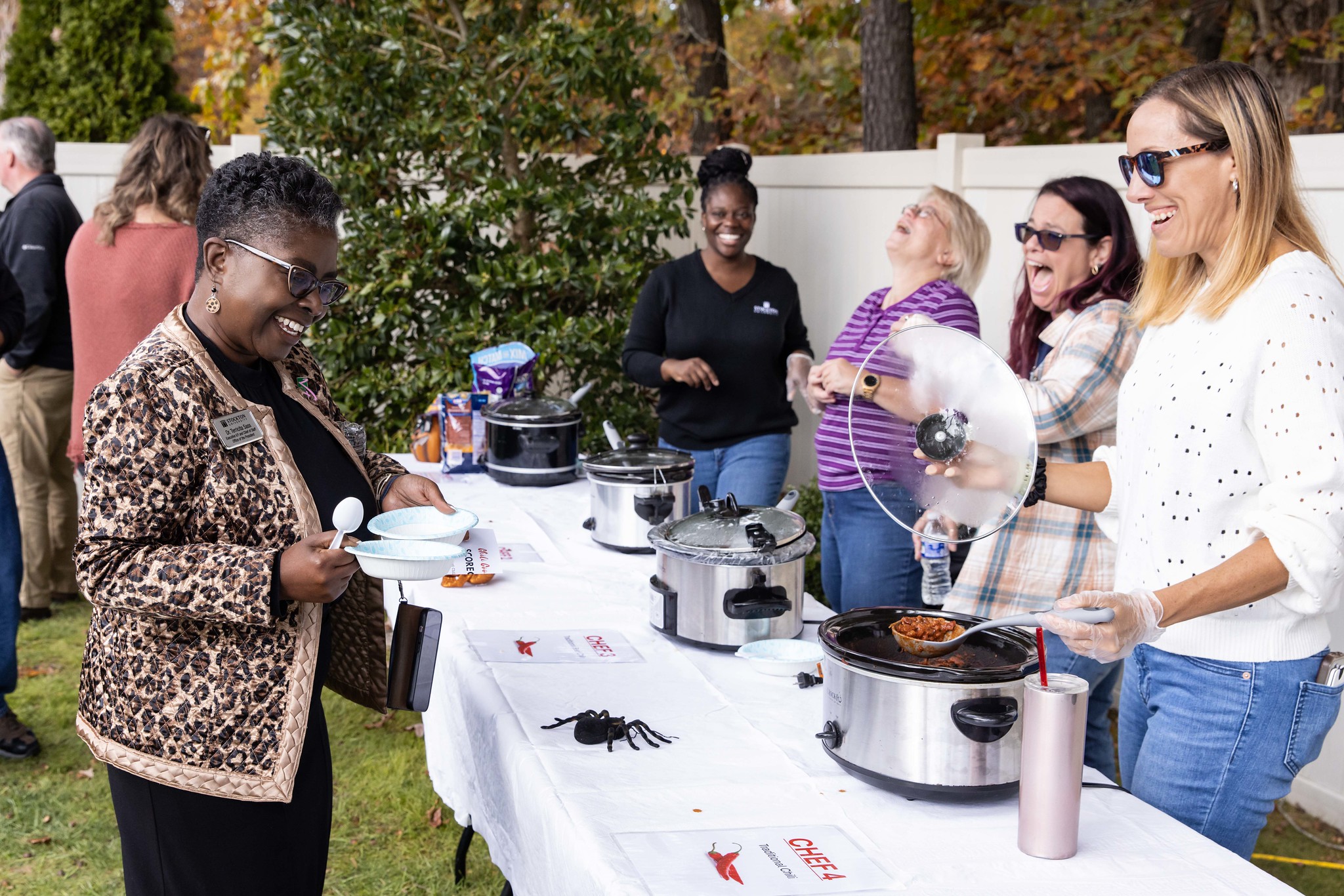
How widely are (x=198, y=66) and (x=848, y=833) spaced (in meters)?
22.5

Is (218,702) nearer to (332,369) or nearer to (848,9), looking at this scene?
(332,369)

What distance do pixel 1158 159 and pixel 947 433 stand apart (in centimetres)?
58

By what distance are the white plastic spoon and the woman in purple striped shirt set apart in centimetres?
188

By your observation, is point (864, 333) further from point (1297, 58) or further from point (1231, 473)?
point (1297, 58)

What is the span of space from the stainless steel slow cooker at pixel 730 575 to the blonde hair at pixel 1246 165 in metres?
0.97

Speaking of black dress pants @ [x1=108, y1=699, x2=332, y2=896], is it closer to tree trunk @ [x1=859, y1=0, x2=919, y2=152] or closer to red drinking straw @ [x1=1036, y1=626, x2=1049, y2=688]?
red drinking straw @ [x1=1036, y1=626, x2=1049, y2=688]

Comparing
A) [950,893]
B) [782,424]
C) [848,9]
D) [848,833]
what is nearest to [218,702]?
[848,833]

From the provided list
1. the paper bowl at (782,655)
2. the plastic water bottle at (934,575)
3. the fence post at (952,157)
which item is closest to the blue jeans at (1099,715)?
the plastic water bottle at (934,575)

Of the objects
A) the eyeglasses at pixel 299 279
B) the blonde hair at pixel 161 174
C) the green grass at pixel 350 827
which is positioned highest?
the blonde hair at pixel 161 174

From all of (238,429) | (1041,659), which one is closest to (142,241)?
(238,429)

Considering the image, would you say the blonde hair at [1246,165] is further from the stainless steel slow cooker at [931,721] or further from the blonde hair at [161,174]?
the blonde hair at [161,174]

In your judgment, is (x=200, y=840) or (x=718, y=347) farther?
(x=718, y=347)

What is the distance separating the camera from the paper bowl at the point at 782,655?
Answer: 94.5 inches

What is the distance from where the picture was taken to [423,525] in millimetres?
2176
